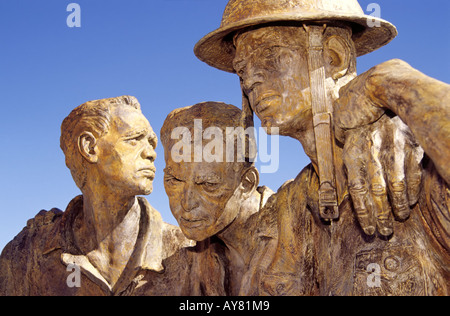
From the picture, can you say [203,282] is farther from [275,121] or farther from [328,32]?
[328,32]

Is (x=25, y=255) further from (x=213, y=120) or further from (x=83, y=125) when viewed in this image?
(x=213, y=120)

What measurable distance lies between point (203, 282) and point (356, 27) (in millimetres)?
2278

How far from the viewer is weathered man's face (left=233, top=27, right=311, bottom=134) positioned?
5.43 metres

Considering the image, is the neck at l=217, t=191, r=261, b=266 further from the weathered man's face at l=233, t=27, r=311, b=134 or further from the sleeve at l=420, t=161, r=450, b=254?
the sleeve at l=420, t=161, r=450, b=254

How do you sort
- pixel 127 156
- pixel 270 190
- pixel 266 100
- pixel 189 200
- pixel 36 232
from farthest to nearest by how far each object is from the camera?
pixel 36 232 < pixel 270 190 < pixel 127 156 < pixel 189 200 < pixel 266 100

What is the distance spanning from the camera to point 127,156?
6.25 metres

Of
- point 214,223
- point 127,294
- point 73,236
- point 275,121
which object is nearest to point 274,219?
point 214,223

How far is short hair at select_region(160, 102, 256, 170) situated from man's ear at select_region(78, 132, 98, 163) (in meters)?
0.58

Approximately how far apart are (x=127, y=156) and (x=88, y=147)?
1.16 feet

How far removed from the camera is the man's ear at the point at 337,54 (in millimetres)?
5547

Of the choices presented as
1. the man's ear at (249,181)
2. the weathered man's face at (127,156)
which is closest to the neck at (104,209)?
the weathered man's face at (127,156)

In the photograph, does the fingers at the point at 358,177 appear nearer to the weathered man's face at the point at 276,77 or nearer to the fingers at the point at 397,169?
the fingers at the point at 397,169

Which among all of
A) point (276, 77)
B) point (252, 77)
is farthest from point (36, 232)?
point (276, 77)

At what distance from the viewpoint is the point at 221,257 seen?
6.18 m
